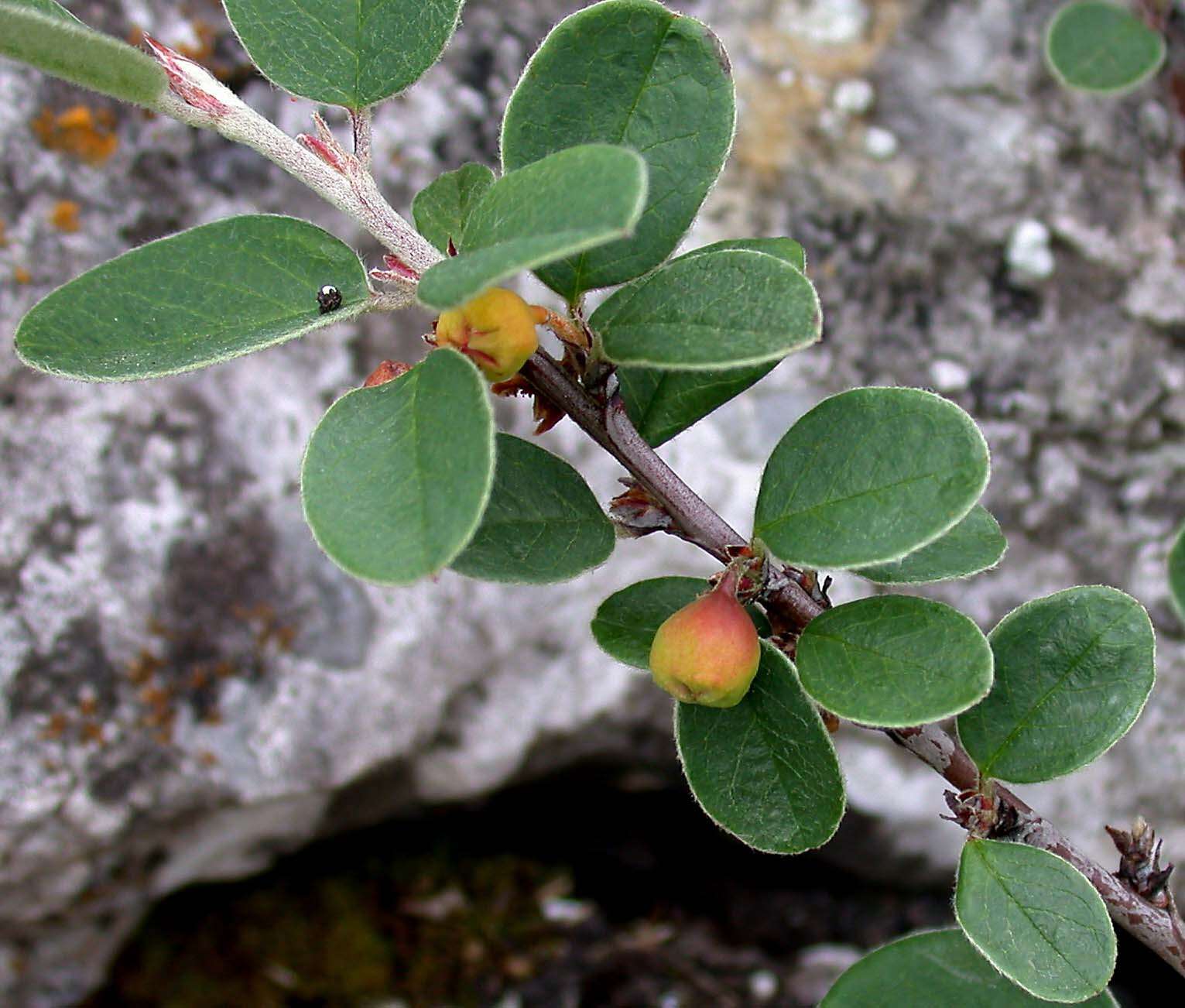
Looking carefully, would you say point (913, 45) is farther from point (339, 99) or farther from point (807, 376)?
point (339, 99)

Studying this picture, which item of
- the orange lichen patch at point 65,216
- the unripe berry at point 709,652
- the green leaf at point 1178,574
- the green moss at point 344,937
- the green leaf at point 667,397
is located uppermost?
the green leaf at point 667,397

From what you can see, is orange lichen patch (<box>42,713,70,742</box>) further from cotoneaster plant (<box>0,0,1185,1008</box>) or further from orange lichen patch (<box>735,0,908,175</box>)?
orange lichen patch (<box>735,0,908,175</box>)

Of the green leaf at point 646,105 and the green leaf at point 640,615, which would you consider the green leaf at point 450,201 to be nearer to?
the green leaf at point 646,105

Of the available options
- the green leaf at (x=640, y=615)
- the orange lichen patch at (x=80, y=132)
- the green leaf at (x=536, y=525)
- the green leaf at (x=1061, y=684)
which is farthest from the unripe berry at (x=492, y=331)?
the orange lichen patch at (x=80, y=132)

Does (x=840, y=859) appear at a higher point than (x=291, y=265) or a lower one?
lower

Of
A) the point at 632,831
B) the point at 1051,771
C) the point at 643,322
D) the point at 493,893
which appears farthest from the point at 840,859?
the point at 643,322

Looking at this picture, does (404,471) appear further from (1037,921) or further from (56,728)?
(56,728)
